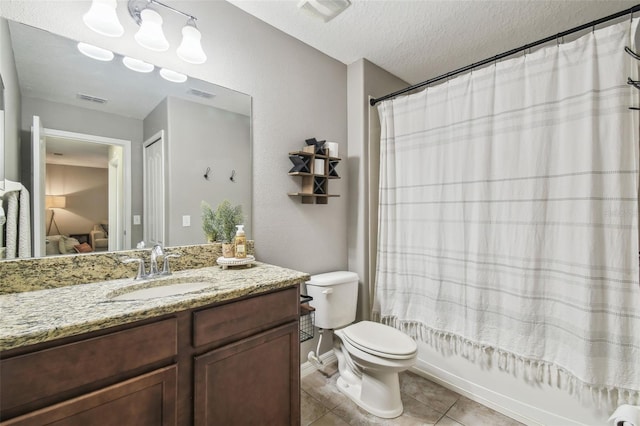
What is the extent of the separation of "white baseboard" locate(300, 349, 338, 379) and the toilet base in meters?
0.44

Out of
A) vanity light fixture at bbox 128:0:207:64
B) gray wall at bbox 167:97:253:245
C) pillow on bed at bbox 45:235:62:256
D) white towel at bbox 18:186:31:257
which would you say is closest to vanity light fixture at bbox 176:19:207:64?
vanity light fixture at bbox 128:0:207:64

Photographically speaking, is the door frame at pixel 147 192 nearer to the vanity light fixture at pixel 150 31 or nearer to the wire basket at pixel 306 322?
the vanity light fixture at pixel 150 31

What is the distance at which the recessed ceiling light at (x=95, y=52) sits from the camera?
1.23 metres

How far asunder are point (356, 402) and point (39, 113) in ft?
7.11

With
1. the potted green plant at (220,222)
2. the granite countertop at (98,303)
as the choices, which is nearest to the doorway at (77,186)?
the granite countertop at (98,303)

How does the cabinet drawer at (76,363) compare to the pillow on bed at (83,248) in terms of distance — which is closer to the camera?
the cabinet drawer at (76,363)

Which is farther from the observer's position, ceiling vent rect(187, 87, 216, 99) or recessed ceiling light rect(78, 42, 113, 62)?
ceiling vent rect(187, 87, 216, 99)

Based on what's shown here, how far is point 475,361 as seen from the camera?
5.78 ft

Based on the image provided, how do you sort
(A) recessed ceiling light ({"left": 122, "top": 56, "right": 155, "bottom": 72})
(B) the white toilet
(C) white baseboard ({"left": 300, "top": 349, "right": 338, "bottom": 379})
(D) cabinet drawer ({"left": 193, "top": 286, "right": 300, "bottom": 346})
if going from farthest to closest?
1. (C) white baseboard ({"left": 300, "top": 349, "right": 338, "bottom": 379})
2. (B) the white toilet
3. (A) recessed ceiling light ({"left": 122, "top": 56, "right": 155, "bottom": 72})
4. (D) cabinet drawer ({"left": 193, "top": 286, "right": 300, "bottom": 346})

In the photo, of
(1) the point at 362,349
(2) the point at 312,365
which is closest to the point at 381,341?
(1) the point at 362,349

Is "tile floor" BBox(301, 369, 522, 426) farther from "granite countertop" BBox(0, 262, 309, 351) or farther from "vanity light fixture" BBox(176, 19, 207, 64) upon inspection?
"vanity light fixture" BBox(176, 19, 207, 64)

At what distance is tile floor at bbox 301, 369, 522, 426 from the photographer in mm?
1586

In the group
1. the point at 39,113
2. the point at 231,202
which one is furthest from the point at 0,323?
the point at 231,202

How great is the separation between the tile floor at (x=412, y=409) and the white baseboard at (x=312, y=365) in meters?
0.06
